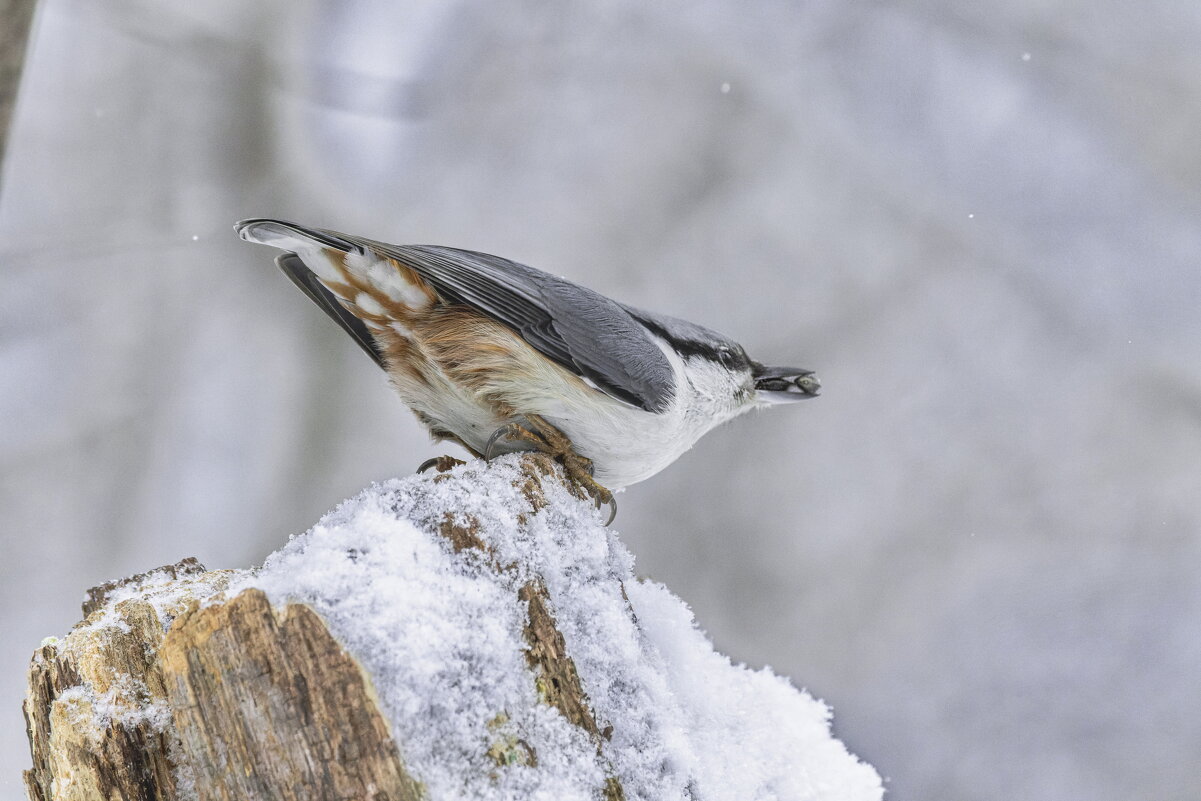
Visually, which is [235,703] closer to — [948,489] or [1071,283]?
[948,489]

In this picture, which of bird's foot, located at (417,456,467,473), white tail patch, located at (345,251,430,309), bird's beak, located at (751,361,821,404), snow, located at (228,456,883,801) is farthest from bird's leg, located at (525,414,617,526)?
bird's beak, located at (751,361,821,404)

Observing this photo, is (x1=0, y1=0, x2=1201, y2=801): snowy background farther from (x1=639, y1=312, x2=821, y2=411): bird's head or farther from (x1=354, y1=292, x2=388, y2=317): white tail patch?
(x1=354, y1=292, x2=388, y2=317): white tail patch

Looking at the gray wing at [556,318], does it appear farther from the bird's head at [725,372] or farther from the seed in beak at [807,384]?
the seed in beak at [807,384]

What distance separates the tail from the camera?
1962 mm

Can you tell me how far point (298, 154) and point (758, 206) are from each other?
1.80 metres

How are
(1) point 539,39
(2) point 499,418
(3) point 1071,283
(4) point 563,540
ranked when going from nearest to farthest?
(4) point 563,540, (2) point 499,418, (3) point 1071,283, (1) point 539,39

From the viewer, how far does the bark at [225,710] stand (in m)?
1.14

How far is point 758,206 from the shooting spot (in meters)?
3.46

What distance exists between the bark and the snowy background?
71.4 inches

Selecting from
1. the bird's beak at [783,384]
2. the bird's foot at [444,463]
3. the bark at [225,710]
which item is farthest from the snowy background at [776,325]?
the bark at [225,710]

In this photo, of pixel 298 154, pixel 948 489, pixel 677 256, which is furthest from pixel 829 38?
pixel 298 154

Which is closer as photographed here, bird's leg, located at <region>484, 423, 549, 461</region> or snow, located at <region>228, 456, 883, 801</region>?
snow, located at <region>228, 456, 883, 801</region>

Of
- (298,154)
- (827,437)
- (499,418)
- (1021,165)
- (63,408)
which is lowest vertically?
(499,418)

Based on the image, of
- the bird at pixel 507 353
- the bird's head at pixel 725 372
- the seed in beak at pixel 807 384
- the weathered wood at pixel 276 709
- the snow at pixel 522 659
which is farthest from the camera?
the seed in beak at pixel 807 384
